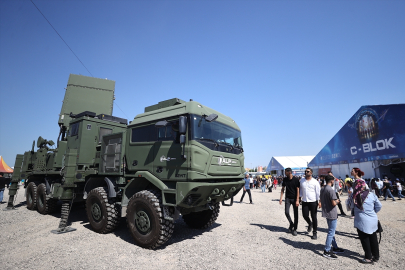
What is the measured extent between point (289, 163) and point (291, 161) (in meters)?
1.15

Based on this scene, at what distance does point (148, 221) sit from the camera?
4984mm

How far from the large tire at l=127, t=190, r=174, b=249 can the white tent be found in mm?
32221

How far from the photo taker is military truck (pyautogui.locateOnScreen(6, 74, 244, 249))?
15.6ft

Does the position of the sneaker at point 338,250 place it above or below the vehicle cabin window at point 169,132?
below

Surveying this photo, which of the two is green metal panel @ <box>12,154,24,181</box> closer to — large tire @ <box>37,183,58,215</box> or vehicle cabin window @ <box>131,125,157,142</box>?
large tire @ <box>37,183,58,215</box>

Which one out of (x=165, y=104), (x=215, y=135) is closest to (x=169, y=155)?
(x=215, y=135)

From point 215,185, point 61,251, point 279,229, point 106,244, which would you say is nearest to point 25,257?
point 61,251

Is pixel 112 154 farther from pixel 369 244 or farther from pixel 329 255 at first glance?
pixel 369 244

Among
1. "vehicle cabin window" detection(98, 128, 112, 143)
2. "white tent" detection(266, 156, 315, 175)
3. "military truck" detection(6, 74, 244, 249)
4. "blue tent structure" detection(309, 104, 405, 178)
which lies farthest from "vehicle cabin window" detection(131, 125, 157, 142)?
"white tent" detection(266, 156, 315, 175)

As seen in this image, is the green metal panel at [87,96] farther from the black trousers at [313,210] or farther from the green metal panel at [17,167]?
the black trousers at [313,210]

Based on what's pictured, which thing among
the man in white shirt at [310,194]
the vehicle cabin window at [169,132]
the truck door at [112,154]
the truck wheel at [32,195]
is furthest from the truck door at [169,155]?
the truck wheel at [32,195]

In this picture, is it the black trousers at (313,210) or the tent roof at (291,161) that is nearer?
the black trousers at (313,210)

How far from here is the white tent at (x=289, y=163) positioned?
34469 mm

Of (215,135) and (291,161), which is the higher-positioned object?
(291,161)
